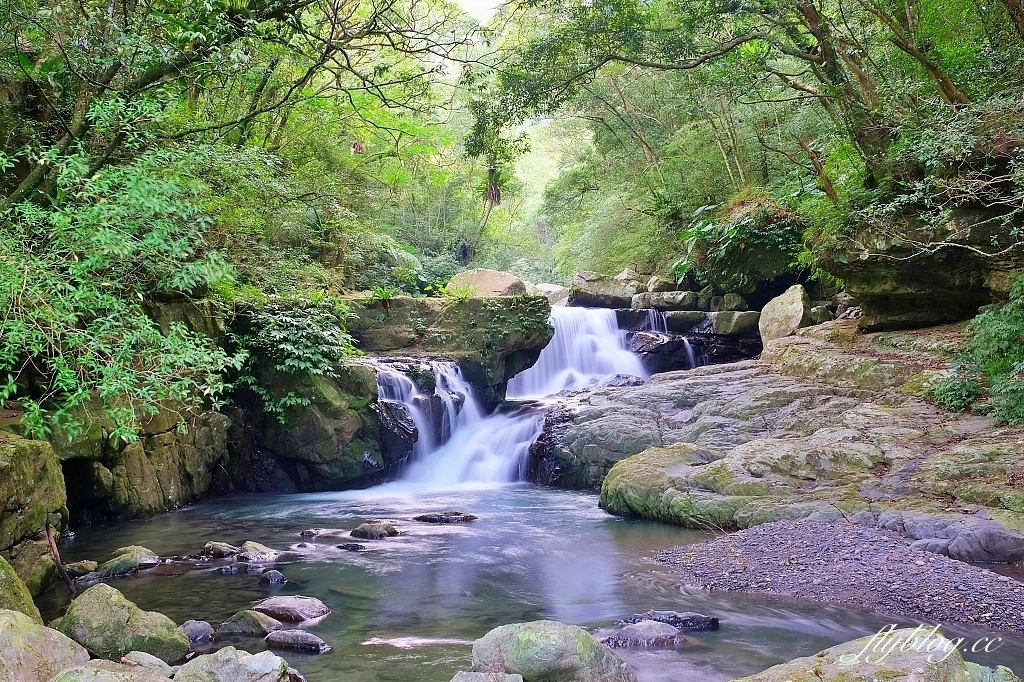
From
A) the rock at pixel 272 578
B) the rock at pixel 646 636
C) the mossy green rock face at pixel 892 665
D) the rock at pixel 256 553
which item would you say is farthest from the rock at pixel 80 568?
the mossy green rock face at pixel 892 665

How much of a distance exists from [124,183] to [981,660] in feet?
24.0

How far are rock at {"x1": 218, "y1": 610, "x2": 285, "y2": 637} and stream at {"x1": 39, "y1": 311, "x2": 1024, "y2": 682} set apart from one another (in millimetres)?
110

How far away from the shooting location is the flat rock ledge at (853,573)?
5691 millimetres

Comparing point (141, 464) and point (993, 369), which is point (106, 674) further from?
point (993, 369)

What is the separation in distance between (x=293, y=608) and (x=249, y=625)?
0.50 metres

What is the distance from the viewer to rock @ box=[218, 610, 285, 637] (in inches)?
218

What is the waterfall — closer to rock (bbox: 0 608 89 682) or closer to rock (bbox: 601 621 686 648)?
rock (bbox: 601 621 686 648)

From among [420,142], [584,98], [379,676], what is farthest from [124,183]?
[584,98]

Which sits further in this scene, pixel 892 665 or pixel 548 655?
pixel 548 655

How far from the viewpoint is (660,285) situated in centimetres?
2200

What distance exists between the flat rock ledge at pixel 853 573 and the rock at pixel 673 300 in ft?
44.1

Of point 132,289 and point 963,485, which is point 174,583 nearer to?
point 132,289

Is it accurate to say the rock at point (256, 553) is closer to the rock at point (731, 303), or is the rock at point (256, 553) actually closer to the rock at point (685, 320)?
the rock at point (685, 320)

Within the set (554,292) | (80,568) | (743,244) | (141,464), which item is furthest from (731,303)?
(80,568)
